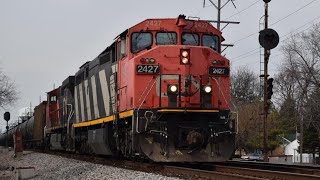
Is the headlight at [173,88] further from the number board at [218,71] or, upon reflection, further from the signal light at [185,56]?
the number board at [218,71]

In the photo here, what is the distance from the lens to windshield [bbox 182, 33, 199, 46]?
553 inches

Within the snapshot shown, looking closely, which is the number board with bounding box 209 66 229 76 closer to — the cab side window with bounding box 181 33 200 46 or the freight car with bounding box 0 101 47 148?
the cab side window with bounding box 181 33 200 46

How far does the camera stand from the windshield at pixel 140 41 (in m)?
14.0

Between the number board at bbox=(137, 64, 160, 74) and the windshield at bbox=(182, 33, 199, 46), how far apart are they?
4.28 feet

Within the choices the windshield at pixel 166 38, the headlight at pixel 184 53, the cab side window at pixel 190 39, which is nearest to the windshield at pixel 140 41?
the windshield at pixel 166 38

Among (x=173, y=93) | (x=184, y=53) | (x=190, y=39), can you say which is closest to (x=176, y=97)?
(x=173, y=93)

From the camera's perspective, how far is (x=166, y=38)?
550 inches

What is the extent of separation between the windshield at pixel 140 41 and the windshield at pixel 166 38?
255 mm

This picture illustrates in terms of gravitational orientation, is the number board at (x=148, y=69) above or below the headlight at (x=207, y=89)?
above

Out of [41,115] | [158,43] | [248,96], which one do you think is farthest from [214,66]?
[248,96]

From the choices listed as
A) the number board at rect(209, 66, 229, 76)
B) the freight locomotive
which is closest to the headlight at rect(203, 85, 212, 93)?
the freight locomotive

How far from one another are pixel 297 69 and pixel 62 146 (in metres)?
34.2

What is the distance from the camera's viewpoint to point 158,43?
13.9m

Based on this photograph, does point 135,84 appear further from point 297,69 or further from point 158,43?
point 297,69
